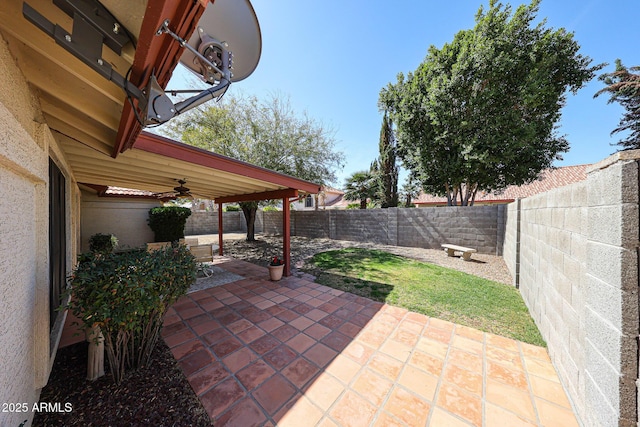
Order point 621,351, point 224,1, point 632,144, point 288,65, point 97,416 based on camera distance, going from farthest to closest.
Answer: point 632,144 → point 288,65 → point 97,416 → point 224,1 → point 621,351

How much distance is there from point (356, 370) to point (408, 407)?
1.93ft

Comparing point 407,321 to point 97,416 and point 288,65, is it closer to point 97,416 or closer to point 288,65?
point 97,416

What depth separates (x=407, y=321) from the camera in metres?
3.30

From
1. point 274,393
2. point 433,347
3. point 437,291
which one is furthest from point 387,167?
point 274,393

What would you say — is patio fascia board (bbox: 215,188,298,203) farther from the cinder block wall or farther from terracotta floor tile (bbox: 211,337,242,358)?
the cinder block wall

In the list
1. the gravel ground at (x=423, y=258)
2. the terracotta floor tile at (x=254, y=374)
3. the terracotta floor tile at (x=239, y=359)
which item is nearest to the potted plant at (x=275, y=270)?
the gravel ground at (x=423, y=258)

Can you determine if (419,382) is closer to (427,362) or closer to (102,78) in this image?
(427,362)

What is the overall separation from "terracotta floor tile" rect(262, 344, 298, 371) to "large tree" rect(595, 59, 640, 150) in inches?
798

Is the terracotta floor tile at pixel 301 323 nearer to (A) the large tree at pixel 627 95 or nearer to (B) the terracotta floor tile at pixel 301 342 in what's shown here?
(B) the terracotta floor tile at pixel 301 342

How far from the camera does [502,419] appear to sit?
70.8 inches

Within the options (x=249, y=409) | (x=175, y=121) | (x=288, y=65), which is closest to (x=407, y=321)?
(x=249, y=409)

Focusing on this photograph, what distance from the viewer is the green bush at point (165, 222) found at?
962 centimetres

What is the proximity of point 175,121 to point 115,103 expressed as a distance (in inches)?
383

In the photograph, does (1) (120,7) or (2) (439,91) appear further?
(2) (439,91)
